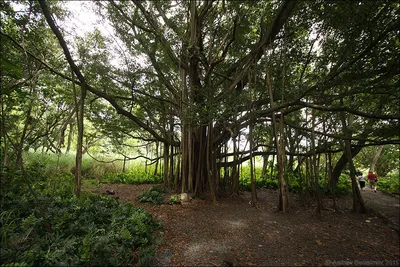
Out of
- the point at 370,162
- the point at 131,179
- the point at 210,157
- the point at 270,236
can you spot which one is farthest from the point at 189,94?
the point at 370,162

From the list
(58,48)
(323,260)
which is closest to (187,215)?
(323,260)

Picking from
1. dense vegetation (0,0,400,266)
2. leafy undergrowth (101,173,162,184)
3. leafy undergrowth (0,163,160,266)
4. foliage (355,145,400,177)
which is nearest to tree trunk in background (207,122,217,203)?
dense vegetation (0,0,400,266)

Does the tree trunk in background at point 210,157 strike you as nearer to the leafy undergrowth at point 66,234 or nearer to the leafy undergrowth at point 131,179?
the leafy undergrowth at point 66,234

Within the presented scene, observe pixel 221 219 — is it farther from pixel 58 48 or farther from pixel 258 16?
pixel 58 48

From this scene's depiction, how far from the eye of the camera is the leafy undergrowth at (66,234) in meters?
1.78

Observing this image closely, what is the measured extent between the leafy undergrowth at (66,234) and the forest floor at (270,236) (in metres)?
0.42

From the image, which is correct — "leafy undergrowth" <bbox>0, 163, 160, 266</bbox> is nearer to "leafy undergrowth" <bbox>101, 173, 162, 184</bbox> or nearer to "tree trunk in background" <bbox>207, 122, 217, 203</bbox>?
"tree trunk in background" <bbox>207, 122, 217, 203</bbox>

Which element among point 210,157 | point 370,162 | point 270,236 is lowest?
point 270,236

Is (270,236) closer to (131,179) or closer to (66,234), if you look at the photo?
(66,234)

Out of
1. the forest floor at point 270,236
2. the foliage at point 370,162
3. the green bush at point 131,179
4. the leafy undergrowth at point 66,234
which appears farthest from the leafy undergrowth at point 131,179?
the foliage at point 370,162

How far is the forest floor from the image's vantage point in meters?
2.40

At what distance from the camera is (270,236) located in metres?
3.13

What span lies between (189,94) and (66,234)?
12.8 ft

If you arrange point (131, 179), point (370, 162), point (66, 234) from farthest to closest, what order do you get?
1. point (370, 162)
2. point (131, 179)
3. point (66, 234)
